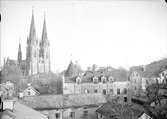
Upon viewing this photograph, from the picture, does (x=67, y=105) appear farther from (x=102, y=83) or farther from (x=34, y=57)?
(x=34, y=57)

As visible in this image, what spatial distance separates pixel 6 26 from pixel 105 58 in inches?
79.7

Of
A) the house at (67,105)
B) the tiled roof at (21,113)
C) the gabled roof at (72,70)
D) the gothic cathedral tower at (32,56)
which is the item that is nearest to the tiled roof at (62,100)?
the house at (67,105)

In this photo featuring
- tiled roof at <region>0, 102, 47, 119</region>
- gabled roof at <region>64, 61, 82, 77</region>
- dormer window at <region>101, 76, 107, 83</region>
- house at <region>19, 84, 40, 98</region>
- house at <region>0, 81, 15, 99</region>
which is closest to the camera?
tiled roof at <region>0, 102, 47, 119</region>

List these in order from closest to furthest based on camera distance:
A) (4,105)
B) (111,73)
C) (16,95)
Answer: (4,105), (16,95), (111,73)

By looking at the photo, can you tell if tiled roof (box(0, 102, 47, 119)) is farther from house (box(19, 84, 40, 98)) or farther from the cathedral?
the cathedral

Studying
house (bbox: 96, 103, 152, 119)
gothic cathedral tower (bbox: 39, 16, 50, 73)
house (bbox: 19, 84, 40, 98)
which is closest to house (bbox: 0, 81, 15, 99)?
house (bbox: 19, 84, 40, 98)

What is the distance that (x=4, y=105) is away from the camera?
13.3ft

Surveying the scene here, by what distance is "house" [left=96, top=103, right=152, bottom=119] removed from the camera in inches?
175

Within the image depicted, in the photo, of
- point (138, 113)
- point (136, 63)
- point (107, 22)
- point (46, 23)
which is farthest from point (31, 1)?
point (138, 113)

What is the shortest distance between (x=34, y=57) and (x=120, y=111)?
198 cm

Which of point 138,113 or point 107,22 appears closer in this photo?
point 138,113

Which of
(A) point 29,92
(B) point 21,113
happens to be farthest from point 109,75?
(B) point 21,113

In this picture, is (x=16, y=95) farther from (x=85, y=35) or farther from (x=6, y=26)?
(x=85, y=35)

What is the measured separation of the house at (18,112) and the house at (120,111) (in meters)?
1.13
